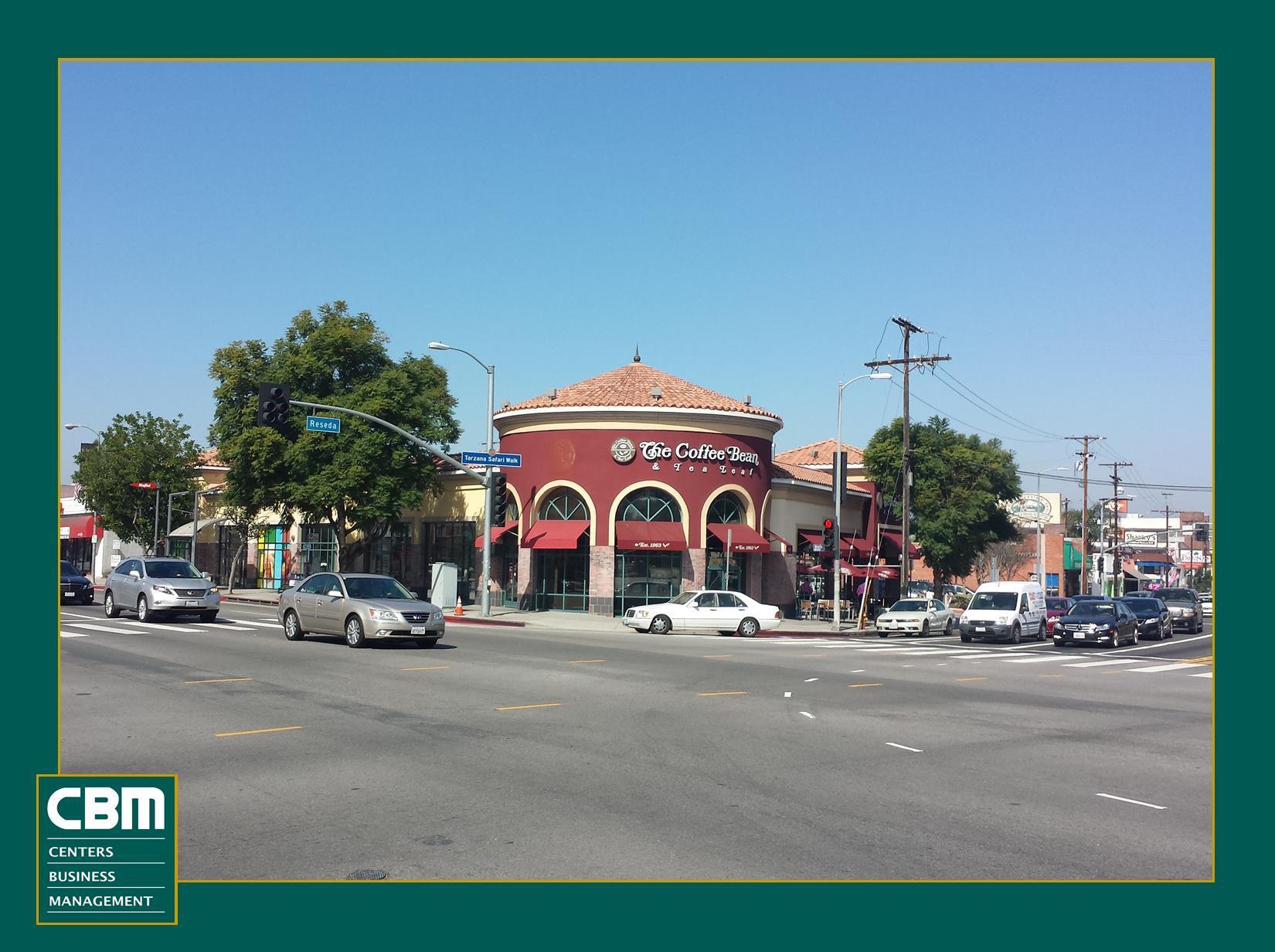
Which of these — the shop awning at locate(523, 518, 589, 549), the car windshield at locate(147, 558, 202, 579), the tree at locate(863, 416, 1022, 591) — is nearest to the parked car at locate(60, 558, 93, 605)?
the car windshield at locate(147, 558, 202, 579)

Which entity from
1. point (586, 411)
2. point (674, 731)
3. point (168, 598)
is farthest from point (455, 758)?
Answer: point (586, 411)

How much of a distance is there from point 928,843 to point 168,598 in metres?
25.3

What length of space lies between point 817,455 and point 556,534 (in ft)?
98.5

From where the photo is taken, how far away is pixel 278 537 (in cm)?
6141

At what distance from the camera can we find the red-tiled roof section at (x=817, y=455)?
67.1 metres

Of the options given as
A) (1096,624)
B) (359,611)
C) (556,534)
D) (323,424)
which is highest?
(323,424)

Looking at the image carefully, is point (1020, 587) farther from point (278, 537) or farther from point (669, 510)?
point (278, 537)

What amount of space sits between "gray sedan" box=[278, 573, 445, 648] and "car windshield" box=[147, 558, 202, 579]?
21.1 feet

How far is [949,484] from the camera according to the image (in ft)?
207

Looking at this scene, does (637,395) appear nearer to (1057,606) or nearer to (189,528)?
(1057,606)

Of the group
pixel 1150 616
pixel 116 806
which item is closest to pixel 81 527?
pixel 1150 616

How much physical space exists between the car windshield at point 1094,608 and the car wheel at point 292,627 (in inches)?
1026

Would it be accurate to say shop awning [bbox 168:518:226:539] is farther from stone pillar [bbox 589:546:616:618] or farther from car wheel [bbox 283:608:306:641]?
car wheel [bbox 283:608:306:641]

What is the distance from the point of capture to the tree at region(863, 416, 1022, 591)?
61.2 metres
